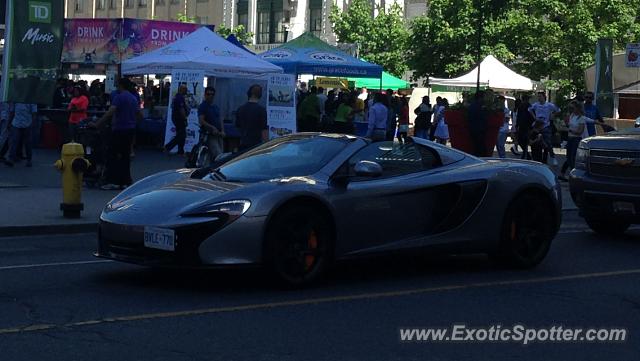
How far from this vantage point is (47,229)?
13047 millimetres

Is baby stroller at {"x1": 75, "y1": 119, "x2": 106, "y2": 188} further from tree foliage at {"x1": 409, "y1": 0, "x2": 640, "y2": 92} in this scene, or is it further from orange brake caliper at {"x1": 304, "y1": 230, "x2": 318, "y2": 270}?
tree foliage at {"x1": 409, "y1": 0, "x2": 640, "y2": 92}

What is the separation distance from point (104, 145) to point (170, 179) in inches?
339

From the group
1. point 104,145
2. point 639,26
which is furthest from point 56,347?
point 639,26

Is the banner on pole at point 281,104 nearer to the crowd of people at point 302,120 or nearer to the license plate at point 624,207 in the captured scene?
the crowd of people at point 302,120

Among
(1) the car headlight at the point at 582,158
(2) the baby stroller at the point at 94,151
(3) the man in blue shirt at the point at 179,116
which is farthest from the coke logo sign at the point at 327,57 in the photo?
(1) the car headlight at the point at 582,158

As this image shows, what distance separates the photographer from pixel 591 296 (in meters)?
9.53

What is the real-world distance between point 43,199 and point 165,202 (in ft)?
23.7

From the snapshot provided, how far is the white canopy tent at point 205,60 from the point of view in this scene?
23.8m

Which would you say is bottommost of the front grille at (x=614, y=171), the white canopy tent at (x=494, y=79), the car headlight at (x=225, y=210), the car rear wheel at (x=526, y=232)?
the car rear wheel at (x=526, y=232)

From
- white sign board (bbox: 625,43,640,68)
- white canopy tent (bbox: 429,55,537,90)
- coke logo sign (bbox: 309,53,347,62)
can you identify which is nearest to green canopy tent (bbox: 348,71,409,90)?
white canopy tent (bbox: 429,55,537,90)

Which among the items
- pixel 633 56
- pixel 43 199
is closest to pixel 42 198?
pixel 43 199

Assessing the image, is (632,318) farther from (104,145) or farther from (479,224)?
(104,145)

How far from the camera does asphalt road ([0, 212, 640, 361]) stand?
7.11m

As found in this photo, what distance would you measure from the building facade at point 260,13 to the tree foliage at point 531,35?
15.4m
